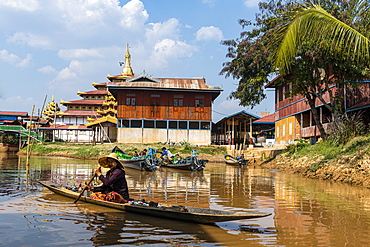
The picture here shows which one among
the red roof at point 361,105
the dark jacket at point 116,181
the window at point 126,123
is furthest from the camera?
the window at point 126,123

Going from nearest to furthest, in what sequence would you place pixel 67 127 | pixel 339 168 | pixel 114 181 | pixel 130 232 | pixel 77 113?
pixel 130 232, pixel 114 181, pixel 339 168, pixel 67 127, pixel 77 113

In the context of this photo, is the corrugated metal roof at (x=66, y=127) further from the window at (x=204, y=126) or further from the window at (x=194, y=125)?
the window at (x=204, y=126)

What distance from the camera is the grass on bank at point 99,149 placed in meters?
33.4

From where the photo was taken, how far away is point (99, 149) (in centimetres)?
3519

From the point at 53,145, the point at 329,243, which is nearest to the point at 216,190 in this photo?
the point at 329,243

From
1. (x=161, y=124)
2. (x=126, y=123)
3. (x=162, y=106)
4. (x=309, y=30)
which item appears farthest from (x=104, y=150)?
(x=309, y=30)

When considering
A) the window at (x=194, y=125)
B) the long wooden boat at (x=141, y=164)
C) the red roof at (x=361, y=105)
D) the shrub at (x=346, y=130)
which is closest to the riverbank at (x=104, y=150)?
the window at (x=194, y=125)

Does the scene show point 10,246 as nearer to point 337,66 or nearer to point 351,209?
point 351,209

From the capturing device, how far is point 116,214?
7.38 meters

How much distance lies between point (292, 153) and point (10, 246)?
19.7 m

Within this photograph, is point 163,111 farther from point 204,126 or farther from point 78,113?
point 78,113

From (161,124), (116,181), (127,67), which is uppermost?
(127,67)

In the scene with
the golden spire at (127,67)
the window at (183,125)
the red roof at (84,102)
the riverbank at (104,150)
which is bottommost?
the riverbank at (104,150)

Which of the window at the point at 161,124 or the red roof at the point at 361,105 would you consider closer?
the red roof at the point at 361,105
